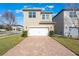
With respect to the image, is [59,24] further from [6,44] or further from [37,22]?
[6,44]

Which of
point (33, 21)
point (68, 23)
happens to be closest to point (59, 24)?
point (68, 23)

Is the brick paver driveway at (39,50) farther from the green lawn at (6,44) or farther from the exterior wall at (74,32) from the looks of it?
the exterior wall at (74,32)

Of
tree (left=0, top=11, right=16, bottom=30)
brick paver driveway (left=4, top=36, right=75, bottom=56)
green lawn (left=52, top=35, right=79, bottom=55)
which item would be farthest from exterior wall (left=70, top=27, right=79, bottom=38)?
tree (left=0, top=11, right=16, bottom=30)

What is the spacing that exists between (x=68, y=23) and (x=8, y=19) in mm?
8186

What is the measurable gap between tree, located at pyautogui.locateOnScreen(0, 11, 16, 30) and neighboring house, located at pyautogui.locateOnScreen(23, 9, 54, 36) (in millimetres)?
2205

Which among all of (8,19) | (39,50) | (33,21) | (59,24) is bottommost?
(39,50)

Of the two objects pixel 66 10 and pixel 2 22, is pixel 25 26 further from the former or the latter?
pixel 66 10

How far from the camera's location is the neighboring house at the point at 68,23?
22.5 metres

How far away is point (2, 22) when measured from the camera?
940 inches

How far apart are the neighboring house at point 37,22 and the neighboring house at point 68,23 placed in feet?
4.91

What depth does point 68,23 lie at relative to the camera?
77.4 ft

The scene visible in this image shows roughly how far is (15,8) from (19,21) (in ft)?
7.35

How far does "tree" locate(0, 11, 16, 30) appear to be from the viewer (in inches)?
922

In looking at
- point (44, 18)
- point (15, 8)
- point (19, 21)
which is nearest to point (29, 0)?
point (15, 8)
